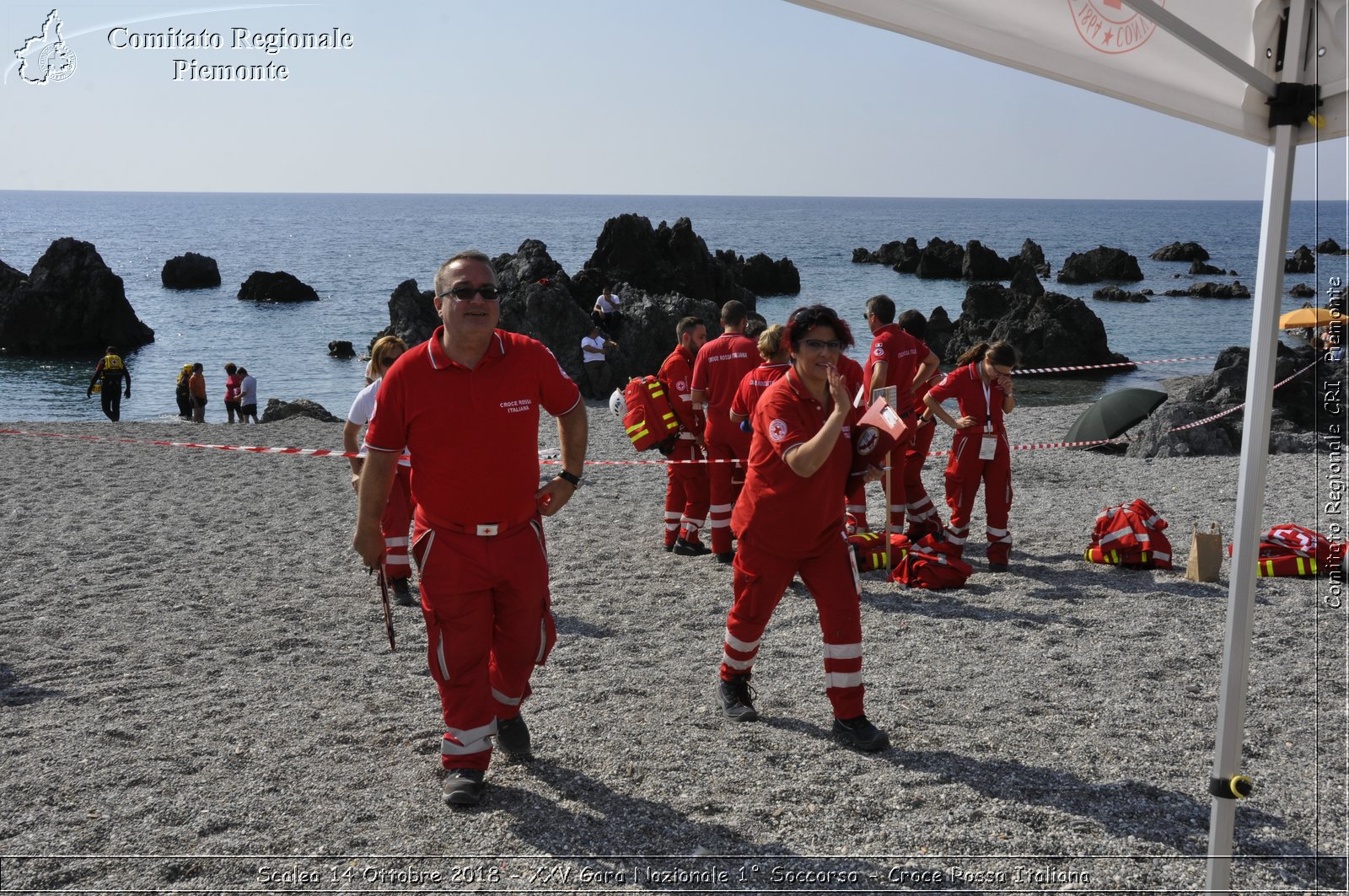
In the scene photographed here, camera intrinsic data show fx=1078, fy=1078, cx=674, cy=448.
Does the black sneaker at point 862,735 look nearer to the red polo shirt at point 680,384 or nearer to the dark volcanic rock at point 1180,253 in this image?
the red polo shirt at point 680,384

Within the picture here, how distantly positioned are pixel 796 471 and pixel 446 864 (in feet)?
7.00

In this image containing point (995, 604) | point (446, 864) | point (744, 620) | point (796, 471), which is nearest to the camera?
point (446, 864)

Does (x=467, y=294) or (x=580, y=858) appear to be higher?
(x=467, y=294)

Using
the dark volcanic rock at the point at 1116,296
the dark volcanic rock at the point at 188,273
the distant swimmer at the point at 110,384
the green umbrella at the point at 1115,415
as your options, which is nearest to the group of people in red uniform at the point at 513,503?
the green umbrella at the point at 1115,415

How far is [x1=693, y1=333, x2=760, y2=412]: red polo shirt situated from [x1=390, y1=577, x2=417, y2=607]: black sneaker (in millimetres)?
2717

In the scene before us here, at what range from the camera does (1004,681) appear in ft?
19.7

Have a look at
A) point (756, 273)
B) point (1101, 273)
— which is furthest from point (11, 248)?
point (1101, 273)

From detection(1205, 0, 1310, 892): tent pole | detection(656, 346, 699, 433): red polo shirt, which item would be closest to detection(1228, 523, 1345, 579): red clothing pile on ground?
detection(656, 346, 699, 433): red polo shirt

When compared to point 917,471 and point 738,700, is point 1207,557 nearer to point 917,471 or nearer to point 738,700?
point 917,471

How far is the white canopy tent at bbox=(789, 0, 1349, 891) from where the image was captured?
3.24 meters

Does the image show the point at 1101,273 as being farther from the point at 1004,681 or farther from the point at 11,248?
the point at 11,248

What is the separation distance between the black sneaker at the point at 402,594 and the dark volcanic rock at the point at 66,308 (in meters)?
43.4

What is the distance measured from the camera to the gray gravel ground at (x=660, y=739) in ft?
13.3

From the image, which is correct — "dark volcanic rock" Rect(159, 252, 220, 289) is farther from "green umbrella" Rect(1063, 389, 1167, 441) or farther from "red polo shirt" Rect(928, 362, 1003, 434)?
"red polo shirt" Rect(928, 362, 1003, 434)
